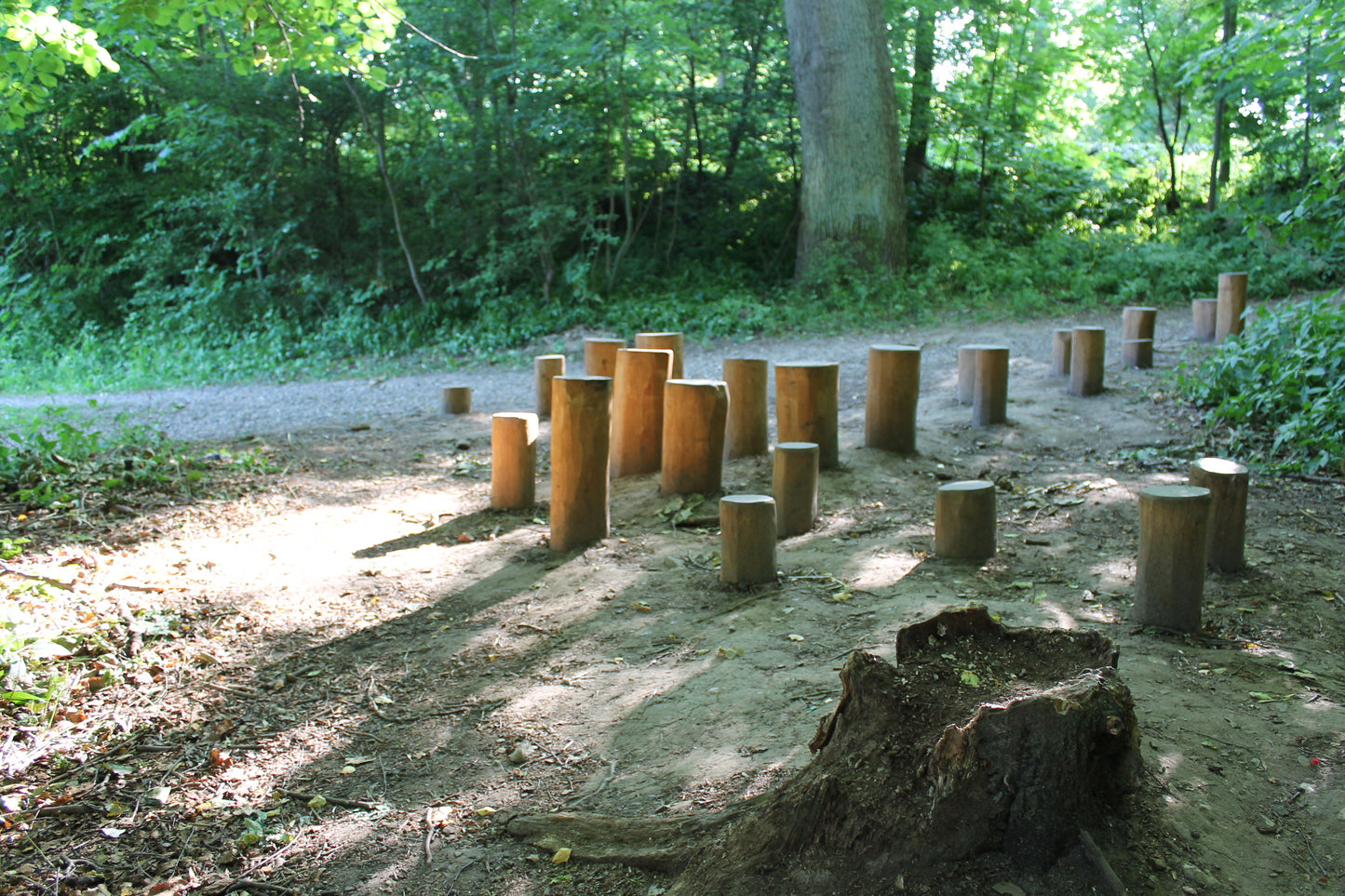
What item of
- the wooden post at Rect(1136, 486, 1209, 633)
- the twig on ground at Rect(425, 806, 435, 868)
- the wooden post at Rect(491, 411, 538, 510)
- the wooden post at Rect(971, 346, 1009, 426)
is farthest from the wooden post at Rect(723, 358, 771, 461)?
the twig on ground at Rect(425, 806, 435, 868)

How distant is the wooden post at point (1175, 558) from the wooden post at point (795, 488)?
66.1 inches

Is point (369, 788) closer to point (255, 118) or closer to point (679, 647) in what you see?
point (679, 647)

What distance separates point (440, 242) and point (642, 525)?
8842 mm

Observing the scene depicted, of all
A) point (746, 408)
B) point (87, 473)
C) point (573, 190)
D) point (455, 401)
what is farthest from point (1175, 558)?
point (573, 190)

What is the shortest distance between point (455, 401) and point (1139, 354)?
6208 millimetres

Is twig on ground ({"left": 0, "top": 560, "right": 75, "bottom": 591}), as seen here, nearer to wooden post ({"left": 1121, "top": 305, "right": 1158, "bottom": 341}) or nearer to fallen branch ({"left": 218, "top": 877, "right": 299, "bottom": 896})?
fallen branch ({"left": 218, "top": 877, "right": 299, "bottom": 896})

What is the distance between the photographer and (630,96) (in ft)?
39.2

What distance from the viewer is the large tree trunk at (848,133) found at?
37.6ft

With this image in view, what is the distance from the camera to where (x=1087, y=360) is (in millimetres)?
7457

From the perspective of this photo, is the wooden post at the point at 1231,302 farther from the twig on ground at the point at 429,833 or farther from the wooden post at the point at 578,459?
the twig on ground at the point at 429,833

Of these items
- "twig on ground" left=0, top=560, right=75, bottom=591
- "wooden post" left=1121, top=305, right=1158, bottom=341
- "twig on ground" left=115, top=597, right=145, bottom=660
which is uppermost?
"wooden post" left=1121, top=305, right=1158, bottom=341

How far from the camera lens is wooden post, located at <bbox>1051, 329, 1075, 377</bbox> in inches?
317

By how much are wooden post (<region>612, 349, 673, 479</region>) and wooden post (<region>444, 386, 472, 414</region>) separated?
2799mm

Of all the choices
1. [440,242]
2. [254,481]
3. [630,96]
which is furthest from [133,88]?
[254,481]
